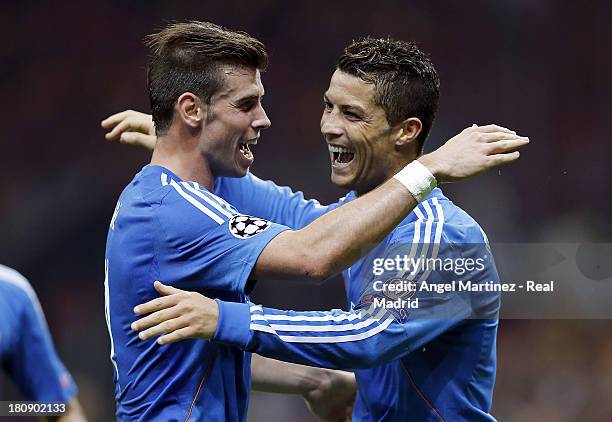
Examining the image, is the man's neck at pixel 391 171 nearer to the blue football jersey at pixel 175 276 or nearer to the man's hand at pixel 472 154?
the man's hand at pixel 472 154

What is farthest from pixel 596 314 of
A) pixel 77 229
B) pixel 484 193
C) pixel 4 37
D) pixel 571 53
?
pixel 4 37

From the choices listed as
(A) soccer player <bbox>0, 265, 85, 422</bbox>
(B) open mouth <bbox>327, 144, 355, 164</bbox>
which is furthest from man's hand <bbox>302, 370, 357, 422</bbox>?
(A) soccer player <bbox>0, 265, 85, 422</bbox>

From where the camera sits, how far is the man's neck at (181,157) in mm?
3723

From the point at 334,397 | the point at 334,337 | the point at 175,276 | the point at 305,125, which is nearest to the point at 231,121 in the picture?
the point at 175,276

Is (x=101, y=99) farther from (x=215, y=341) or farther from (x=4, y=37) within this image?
(x=215, y=341)

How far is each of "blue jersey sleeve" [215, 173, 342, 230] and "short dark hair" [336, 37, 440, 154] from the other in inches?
20.9

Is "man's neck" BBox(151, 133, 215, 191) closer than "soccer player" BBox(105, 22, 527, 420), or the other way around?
"soccer player" BBox(105, 22, 527, 420)

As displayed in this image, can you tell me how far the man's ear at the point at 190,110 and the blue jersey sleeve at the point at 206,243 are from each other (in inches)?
14.2

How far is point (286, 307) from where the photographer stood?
23.0 feet

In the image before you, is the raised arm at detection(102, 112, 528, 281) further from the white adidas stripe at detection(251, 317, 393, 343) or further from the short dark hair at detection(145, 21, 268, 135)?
the short dark hair at detection(145, 21, 268, 135)

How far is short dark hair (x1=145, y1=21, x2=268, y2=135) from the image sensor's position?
12.3 ft

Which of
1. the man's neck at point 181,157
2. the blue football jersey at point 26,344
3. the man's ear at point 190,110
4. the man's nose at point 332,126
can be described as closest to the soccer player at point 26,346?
the blue football jersey at point 26,344

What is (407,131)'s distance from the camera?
4.07 metres

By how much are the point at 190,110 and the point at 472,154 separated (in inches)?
41.2
